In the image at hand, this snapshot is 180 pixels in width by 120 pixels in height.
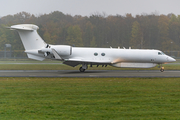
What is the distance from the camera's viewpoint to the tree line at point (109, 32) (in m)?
64.5

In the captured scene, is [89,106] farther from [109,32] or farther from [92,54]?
[109,32]

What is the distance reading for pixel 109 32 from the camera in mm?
67875

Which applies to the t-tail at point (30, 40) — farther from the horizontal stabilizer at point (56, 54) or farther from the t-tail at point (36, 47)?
the horizontal stabilizer at point (56, 54)

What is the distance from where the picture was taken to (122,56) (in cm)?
2823

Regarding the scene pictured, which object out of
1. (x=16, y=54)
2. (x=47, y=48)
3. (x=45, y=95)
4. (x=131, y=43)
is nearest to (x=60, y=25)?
(x=16, y=54)

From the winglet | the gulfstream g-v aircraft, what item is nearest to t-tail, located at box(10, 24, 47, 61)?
the gulfstream g-v aircraft

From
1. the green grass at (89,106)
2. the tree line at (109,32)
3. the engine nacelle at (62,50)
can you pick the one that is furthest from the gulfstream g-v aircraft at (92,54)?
the tree line at (109,32)

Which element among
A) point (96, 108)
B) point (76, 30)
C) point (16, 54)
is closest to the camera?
point (96, 108)

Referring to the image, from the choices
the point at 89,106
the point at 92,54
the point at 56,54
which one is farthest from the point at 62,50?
the point at 89,106

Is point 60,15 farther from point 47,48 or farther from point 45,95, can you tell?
point 45,95

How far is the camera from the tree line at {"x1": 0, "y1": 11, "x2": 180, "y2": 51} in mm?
64500

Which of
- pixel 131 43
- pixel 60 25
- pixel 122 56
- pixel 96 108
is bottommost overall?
pixel 96 108

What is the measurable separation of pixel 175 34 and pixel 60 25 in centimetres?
3172

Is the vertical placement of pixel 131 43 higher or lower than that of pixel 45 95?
higher
